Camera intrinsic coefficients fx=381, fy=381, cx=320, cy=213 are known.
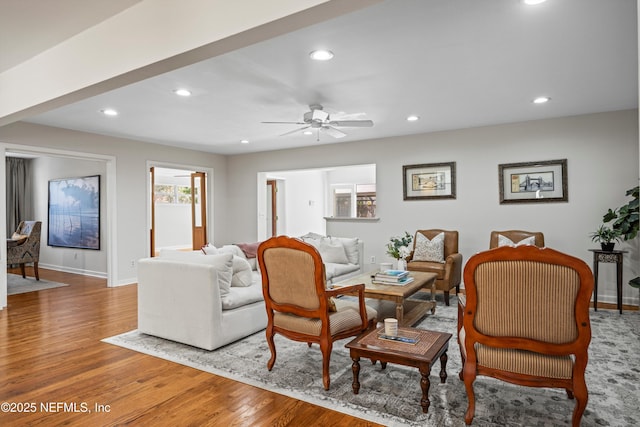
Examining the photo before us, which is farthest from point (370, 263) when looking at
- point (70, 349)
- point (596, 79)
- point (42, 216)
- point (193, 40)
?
point (42, 216)

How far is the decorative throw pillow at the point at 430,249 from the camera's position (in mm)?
5441

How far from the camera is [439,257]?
5.43 m

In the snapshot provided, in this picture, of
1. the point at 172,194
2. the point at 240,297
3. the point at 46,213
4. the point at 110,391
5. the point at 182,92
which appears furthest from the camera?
the point at 172,194

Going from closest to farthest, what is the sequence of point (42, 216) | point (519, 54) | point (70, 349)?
point (519, 54)
point (70, 349)
point (42, 216)

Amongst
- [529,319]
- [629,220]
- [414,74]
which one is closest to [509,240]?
[629,220]

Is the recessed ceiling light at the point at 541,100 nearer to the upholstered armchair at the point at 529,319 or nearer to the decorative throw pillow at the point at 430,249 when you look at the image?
the decorative throw pillow at the point at 430,249

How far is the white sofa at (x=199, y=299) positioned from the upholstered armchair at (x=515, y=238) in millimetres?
3323

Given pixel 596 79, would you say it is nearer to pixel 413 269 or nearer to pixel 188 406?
pixel 413 269

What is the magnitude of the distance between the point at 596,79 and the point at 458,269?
2673 millimetres

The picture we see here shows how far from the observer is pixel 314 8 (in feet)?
5.24

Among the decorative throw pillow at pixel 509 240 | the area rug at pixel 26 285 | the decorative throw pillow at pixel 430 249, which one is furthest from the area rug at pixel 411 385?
the area rug at pixel 26 285

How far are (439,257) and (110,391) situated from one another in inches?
168

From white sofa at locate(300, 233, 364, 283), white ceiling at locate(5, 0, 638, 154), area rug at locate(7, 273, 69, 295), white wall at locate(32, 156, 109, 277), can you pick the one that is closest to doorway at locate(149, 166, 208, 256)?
white wall at locate(32, 156, 109, 277)

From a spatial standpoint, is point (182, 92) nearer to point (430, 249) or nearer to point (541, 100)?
point (430, 249)
